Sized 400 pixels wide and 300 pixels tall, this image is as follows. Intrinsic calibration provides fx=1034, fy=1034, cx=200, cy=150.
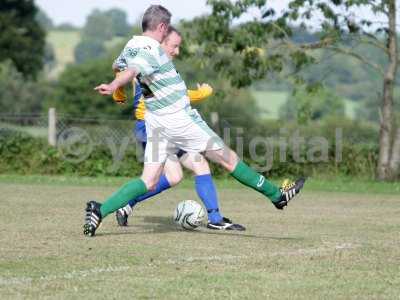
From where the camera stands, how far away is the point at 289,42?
920 inches

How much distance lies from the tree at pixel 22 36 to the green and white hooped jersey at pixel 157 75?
55.8m

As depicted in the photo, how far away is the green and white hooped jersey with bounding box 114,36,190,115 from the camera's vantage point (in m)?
9.23

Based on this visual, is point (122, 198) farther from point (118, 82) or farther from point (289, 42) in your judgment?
point (289, 42)

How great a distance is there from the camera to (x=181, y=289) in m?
6.48

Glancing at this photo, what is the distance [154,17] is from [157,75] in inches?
20.7

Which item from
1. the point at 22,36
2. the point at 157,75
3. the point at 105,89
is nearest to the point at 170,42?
the point at 157,75

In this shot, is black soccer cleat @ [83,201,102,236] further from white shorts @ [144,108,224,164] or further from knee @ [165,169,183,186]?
knee @ [165,169,183,186]

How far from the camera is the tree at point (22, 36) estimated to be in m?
64.4

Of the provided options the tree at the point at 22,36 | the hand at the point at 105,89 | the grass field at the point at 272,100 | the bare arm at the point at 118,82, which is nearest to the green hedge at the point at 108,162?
the bare arm at the point at 118,82

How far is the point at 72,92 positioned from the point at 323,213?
87.3 m

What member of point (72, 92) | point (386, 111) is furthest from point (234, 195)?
point (72, 92)

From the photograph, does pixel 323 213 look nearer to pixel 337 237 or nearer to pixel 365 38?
pixel 337 237

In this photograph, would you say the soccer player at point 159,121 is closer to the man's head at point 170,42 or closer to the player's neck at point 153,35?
the player's neck at point 153,35

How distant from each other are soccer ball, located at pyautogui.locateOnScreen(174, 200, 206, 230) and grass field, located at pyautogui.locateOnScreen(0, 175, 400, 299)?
0.09 metres
